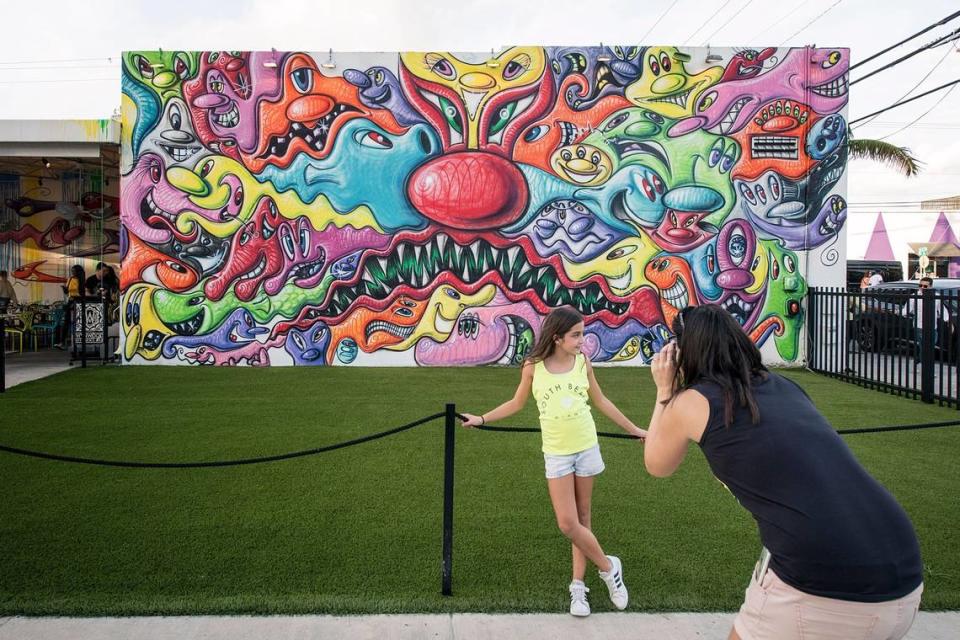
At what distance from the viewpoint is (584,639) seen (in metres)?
3.79

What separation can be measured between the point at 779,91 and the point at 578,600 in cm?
1278

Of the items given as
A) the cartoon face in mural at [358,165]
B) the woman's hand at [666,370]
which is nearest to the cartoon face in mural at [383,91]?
the cartoon face in mural at [358,165]

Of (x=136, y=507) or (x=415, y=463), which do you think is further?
(x=415, y=463)

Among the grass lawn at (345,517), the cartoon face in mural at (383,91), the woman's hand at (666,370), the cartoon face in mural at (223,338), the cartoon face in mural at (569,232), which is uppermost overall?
the cartoon face in mural at (383,91)

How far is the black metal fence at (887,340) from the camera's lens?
1080 cm

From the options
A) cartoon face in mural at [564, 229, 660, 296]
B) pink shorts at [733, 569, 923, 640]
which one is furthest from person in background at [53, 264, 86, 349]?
pink shorts at [733, 569, 923, 640]

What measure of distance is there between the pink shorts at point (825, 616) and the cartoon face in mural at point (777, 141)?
1312cm

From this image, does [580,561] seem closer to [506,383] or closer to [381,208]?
[506,383]

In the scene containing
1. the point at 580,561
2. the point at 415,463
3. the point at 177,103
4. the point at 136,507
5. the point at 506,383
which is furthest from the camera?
the point at 177,103

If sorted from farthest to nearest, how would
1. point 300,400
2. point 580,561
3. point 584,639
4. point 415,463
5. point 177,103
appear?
point 177,103
point 300,400
point 415,463
point 580,561
point 584,639

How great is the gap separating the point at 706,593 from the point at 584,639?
0.94 m

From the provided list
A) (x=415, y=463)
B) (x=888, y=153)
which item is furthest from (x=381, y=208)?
(x=888, y=153)

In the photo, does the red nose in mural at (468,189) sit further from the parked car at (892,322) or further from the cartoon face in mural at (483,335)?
the parked car at (892,322)

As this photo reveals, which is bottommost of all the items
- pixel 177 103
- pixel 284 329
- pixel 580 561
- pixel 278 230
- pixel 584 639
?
pixel 584 639
